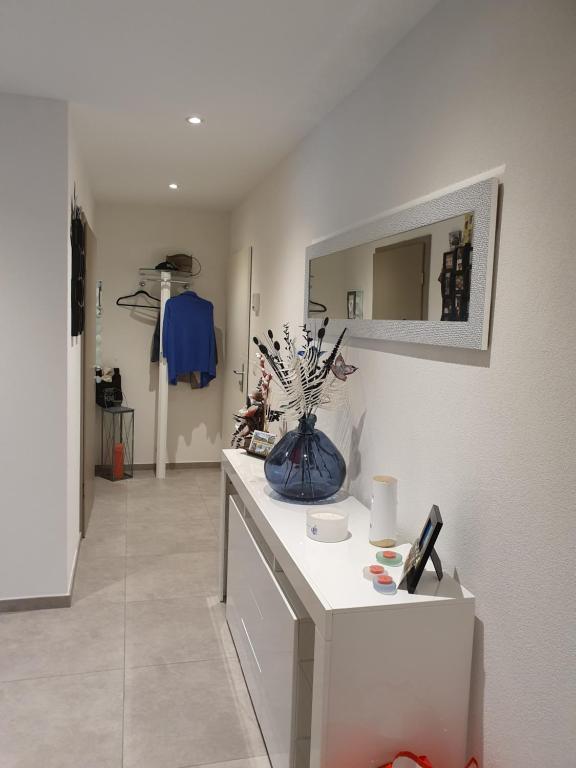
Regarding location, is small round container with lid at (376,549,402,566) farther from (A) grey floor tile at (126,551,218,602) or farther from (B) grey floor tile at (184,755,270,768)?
(A) grey floor tile at (126,551,218,602)

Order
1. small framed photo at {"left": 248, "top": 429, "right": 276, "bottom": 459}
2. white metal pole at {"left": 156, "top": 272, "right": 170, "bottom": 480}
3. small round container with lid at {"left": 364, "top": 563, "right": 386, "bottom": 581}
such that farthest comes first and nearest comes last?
1. white metal pole at {"left": 156, "top": 272, "right": 170, "bottom": 480}
2. small framed photo at {"left": 248, "top": 429, "right": 276, "bottom": 459}
3. small round container with lid at {"left": 364, "top": 563, "right": 386, "bottom": 581}

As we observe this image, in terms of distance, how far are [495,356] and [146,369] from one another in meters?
4.65

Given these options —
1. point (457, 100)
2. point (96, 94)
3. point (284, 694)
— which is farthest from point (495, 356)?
point (96, 94)

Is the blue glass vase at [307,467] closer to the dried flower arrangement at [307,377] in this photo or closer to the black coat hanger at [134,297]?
the dried flower arrangement at [307,377]

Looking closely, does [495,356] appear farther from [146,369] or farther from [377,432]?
[146,369]

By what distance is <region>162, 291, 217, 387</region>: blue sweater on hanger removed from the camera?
18.3 feet

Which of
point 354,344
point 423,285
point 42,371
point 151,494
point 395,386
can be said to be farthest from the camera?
point 151,494

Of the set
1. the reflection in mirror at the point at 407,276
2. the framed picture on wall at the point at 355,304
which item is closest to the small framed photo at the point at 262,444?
the reflection in mirror at the point at 407,276

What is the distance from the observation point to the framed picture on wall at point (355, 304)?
2.42 meters

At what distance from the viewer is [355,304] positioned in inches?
97.7

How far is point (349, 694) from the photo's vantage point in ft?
4.94

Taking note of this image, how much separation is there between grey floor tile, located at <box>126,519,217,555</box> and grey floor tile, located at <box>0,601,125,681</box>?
30.8 inches

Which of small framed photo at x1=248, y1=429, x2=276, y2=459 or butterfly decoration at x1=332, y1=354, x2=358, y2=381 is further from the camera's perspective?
small framed photo at x1=248, y1=429, x2=276, y2=459

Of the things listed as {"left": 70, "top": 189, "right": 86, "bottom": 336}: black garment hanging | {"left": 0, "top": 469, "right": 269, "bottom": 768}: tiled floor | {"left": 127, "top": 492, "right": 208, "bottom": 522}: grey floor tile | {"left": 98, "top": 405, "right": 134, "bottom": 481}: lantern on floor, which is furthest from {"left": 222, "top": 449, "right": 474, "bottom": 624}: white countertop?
{"left": 98, "top": 405, "right": 134, "bottom": 481}: lantern on floor
